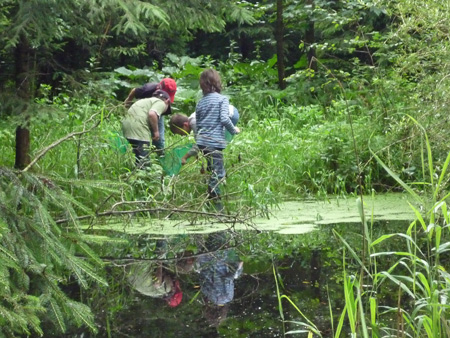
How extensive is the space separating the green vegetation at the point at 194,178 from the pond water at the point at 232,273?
55mm

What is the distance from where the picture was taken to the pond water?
4.63 metres

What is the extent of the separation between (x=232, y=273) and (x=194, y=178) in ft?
8.25

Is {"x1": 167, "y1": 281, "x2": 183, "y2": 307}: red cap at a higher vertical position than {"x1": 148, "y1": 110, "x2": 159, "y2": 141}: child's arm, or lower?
lower

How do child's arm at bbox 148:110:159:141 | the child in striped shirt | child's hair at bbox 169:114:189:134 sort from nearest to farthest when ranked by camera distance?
1. the child in striped shirt
2. child's arm at bbox 148:110:159:141
3. child's hair at bbox 169:114:189:134

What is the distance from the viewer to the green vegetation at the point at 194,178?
366 cm

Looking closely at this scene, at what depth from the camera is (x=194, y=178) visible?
27.8ft

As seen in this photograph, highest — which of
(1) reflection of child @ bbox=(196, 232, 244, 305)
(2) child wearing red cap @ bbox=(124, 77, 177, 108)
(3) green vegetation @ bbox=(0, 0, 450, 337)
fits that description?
(2) child wearing red cap @ bbox=(124, 77, 177, 108)

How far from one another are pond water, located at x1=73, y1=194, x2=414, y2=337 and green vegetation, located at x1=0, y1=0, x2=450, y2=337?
0.05 metres

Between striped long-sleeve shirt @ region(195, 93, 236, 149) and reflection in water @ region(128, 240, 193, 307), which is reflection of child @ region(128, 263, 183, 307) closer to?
reflection in water @ region(128, 240, 193, 307)

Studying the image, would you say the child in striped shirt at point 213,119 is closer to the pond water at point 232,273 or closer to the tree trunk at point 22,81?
the pond water at point 232,273

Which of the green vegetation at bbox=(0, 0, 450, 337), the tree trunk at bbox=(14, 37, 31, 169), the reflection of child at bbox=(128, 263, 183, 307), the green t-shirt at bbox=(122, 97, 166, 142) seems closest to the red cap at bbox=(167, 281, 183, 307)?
the reflection of child at bbox=(128, 263, 183, 307)

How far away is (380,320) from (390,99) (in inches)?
264

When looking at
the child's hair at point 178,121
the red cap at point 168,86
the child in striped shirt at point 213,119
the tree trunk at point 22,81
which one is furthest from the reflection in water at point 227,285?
the red cap at point 168,86

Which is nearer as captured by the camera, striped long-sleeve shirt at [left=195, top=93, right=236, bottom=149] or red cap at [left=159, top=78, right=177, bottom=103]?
striped long-sleeve shirt at [left=195, top=93, right=236, bottom=149]
